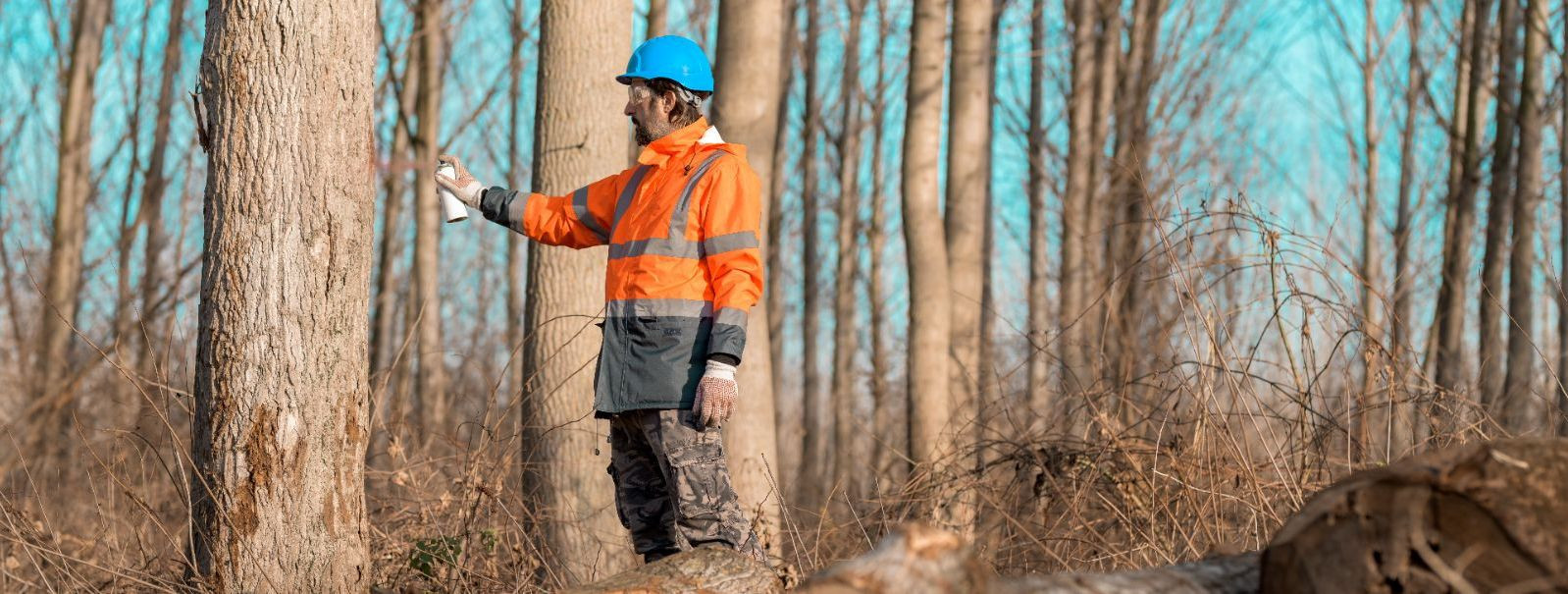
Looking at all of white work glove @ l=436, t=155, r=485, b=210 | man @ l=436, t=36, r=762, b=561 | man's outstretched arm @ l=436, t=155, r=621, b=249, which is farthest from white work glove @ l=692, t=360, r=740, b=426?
white work glove @ l=436, t=155, r=485, b=210

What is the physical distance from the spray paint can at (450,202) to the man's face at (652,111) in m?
0.63

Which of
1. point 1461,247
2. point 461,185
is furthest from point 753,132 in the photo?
point 1461,247

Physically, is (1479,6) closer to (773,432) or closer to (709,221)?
(773,432)

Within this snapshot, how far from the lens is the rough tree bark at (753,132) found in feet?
20.5

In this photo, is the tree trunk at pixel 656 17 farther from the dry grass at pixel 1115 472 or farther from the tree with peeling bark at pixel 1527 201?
the tree with peeling bark at pixel 1527 201

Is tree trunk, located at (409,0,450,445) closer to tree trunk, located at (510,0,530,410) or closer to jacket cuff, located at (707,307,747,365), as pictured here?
tree trunk, located at (510,0,530,410)

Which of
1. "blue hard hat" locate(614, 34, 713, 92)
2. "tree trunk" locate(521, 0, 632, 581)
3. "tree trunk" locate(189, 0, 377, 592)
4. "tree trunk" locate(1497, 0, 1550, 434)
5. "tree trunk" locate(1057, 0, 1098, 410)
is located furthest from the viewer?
"tree trunk" locate(1057, 0, 1098, 410)

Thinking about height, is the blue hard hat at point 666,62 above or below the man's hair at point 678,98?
above

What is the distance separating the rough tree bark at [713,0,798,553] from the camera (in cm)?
624

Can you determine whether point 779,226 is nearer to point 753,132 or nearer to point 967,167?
point 967,167

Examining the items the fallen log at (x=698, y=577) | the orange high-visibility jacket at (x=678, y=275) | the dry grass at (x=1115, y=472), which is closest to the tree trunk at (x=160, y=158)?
the dry grass at (x=1115, y=472)

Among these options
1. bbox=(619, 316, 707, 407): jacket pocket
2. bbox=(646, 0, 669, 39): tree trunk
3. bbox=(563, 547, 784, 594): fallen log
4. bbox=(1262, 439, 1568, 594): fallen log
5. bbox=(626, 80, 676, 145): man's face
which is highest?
bbox=(646, 0, 669, 39): tree trunk

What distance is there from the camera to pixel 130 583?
14.0ft

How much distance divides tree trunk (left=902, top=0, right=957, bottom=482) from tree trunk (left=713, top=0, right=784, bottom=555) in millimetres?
1989
